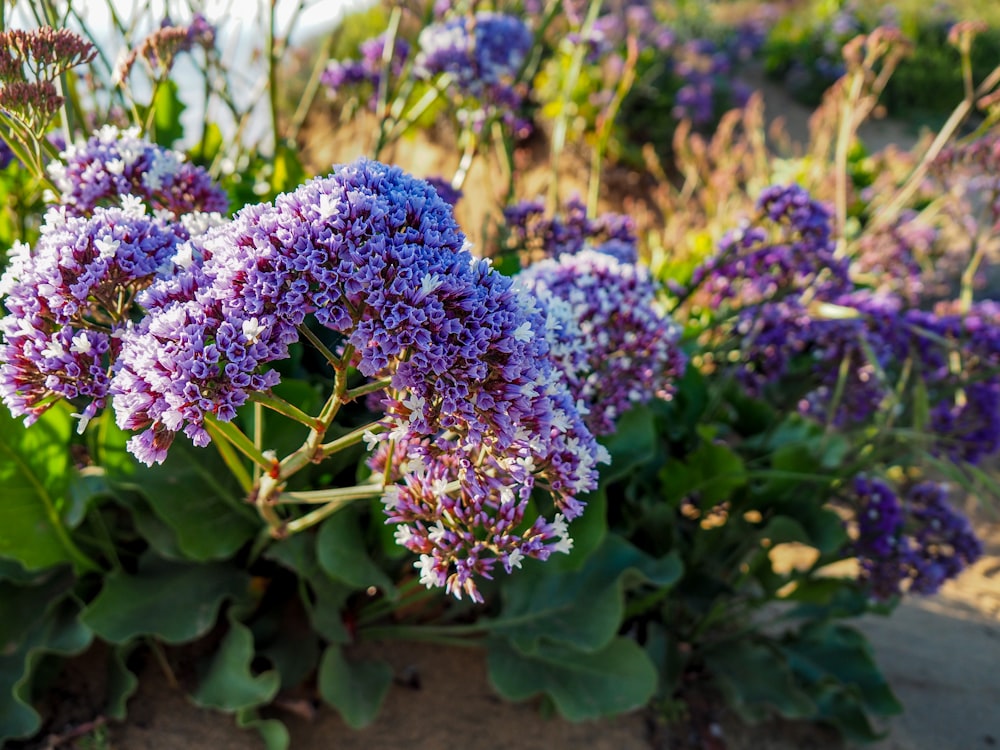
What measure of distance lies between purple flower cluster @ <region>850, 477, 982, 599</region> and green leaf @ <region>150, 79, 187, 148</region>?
246cm

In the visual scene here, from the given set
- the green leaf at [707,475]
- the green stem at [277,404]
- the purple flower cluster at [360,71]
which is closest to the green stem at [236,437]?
the green stem at [277,404]

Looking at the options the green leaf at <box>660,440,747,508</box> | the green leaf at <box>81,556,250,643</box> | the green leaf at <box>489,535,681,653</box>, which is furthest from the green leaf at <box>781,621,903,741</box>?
the green leaf at <box>81,556,250,643</box>

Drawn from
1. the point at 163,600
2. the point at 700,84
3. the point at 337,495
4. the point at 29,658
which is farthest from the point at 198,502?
the point at 700,84

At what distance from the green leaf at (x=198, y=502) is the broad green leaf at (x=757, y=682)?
1.58 m

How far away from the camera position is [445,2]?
3.39 metres

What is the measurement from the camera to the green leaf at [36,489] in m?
2.07

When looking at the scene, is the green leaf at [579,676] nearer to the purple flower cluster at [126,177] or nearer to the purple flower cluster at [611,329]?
the purple flower cluster at [611,329]

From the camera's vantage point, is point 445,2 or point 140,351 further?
point 445,2

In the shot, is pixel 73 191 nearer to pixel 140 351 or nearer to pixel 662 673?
pixel 140 351

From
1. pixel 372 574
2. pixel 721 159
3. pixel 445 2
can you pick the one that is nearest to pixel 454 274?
pixel 372 574

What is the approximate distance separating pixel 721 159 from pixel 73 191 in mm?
3809

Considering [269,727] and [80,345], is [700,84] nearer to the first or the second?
[269,727]

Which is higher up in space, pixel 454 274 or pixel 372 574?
pixel 454 274

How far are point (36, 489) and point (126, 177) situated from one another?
92 centimetres
